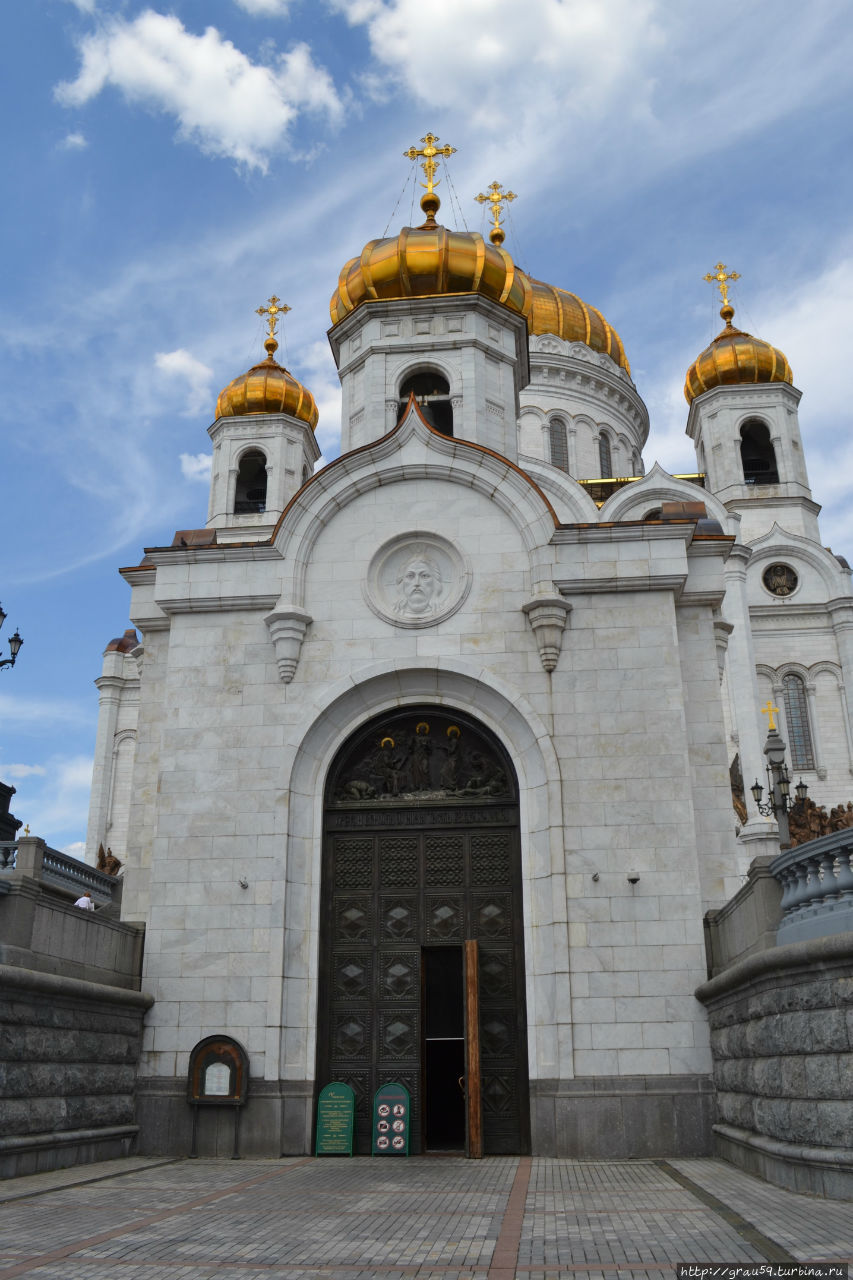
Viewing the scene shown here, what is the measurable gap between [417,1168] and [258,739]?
562 cm

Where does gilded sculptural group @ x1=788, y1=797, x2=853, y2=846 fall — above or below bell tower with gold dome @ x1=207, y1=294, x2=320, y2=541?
below

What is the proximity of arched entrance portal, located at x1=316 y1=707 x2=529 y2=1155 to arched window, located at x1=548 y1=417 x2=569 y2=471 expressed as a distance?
27.7 meters

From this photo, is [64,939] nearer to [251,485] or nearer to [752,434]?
[251,485]

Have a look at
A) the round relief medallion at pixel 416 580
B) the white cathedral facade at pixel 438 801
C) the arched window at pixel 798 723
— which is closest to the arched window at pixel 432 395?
the white cathedral facade at pixel 438 801

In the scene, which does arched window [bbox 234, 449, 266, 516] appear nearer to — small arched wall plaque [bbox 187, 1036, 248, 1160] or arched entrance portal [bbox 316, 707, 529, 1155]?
arched entrance portal [bbox 316, 707, 529, 1155]

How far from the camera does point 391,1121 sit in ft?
42.9

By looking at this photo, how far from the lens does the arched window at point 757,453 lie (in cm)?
4169

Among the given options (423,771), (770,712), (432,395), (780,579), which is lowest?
(423,771)

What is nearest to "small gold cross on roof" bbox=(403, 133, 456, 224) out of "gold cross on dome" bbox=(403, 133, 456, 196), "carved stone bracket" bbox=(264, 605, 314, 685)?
"gold cross on dome" bbox=(403, 133, 456, 196)

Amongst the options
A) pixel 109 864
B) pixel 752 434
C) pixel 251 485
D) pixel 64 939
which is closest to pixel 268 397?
pixel 251 485

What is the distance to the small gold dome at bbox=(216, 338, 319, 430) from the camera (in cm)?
3706

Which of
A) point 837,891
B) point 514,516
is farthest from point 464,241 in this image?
point 837,891

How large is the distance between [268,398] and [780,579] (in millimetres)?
18808

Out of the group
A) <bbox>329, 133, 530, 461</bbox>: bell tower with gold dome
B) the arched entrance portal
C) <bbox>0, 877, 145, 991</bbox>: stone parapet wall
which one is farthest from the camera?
<bbox>329, 133, 530, 461</bbox>: bell tower with gold dome
